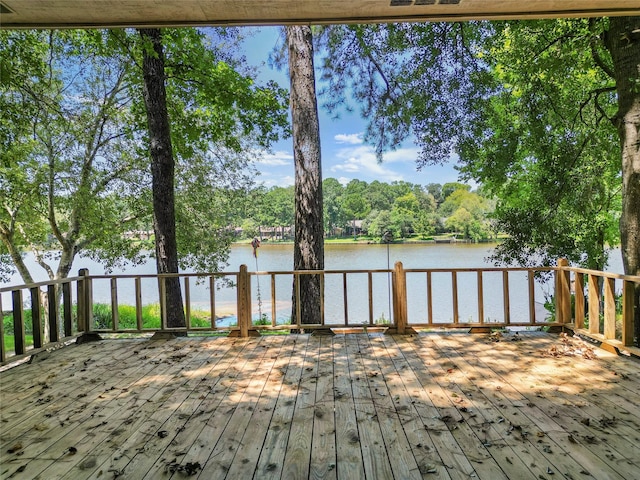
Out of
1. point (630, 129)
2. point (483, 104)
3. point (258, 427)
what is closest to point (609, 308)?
point (630, 129)

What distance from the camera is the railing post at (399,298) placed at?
5.11m

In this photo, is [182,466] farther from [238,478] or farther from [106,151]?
[106,151]

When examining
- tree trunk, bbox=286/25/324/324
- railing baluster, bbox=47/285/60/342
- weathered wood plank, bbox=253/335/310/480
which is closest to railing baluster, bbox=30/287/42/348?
railing baluster, bbox=47/285/60/342

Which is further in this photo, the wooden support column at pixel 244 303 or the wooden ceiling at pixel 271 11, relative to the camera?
the wooden support column at pixel 244 303

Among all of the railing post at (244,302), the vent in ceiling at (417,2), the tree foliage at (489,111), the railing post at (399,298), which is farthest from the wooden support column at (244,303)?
the tree foliage at (489,111)

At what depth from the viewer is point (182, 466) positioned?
2.16 meters

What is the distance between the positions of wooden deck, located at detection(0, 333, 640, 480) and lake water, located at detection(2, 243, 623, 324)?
9.30m

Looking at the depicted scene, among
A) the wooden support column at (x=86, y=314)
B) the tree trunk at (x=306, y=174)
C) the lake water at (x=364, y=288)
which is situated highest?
the tree trunk at (x=306, y=174)

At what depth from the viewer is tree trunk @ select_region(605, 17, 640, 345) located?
470cm

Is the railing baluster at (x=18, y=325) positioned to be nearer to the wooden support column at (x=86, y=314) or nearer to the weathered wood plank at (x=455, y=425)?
the wooden support column at (x=86, y=314)

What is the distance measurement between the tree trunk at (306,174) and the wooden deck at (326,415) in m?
1.79

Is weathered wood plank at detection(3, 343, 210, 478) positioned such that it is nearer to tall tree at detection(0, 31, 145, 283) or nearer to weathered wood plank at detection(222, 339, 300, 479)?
weathered wood plank at detection(222, 339, 300, 479)

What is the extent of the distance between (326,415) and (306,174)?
431 cm

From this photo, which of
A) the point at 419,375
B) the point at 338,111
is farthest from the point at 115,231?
the point at 419,375
